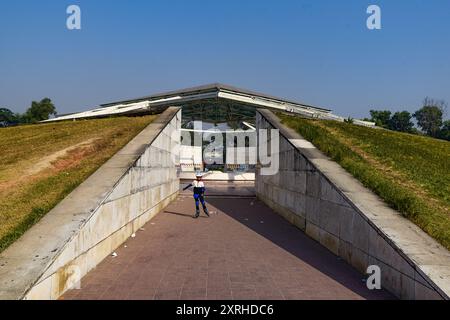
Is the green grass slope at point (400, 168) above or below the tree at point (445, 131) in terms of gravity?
below

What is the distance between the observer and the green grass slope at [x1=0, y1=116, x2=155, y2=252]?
6.84m

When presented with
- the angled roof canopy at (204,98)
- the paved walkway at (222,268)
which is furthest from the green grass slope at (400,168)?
the angled roof canopy at (204,98)

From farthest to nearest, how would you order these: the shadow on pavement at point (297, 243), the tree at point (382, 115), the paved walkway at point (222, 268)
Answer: the tree at point (382, 115), the shadow on pavement at point (297, 243), the paved walkway at point (222, 268)

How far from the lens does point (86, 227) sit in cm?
643

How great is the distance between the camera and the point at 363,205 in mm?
7215

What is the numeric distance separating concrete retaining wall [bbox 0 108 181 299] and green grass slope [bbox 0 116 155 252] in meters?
0.38

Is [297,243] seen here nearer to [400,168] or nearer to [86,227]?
[400,168]

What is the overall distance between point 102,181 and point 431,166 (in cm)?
1037

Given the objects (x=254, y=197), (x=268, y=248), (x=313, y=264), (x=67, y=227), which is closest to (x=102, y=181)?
(x=67, y=227)

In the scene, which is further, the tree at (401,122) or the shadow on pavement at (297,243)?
the tree at (401,122)

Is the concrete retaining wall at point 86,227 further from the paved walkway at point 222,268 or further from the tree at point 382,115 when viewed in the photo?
the tree at point 382,115

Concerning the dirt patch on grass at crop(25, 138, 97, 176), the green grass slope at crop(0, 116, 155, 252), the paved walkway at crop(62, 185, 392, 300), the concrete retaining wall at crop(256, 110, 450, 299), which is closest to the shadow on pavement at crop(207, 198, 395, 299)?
the paved walkway at crop(62, 185, 392, 300)

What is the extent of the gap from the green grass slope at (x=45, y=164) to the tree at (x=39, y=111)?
7088cm

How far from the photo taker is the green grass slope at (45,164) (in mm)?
6840
